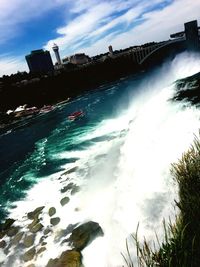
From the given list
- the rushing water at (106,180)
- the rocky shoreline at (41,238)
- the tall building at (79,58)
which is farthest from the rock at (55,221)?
the tall building at (79,58)

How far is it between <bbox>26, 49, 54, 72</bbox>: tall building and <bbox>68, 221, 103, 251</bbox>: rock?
16831 centimetres

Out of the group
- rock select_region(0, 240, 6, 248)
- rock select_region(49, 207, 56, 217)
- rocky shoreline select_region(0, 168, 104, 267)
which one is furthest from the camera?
rock select_region(49, 207, 56, 217)

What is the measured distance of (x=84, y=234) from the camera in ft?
50.3

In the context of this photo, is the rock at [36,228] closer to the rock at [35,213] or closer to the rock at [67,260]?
the rock at [35,213]

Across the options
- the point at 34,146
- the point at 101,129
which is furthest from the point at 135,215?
the point at 34,146

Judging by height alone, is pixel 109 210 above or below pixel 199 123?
below

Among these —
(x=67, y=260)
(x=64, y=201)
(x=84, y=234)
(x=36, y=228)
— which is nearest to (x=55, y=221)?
(x=36, y=228)

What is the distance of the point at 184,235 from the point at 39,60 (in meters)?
183

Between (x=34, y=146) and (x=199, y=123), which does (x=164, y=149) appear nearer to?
(x=199, y=123)

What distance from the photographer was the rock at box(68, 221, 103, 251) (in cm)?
1485

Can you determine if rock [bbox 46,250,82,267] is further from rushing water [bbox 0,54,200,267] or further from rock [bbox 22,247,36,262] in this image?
rock [bbox 22,247,36,262]

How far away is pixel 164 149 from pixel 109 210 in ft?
Answer: 16.0

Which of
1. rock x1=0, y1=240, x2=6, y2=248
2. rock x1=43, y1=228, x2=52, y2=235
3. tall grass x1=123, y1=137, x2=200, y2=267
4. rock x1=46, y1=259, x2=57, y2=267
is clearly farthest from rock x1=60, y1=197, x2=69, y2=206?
tall grass x1=123, y1=137, x2=200, y2=267

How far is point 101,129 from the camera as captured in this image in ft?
122
